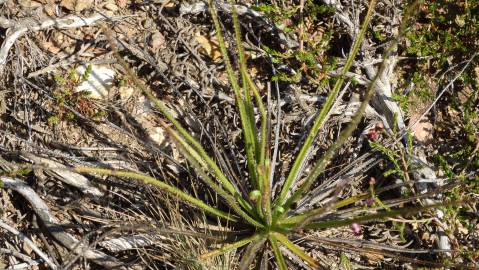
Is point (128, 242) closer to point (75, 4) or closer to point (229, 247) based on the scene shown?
point (229, 247)

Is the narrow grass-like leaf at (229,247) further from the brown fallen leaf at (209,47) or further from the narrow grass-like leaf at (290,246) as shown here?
the brown fallen leaf at (209,47)

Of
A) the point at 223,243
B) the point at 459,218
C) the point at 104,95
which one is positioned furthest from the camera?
the point at 104,95

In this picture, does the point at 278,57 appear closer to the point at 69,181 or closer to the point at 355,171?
the point at 355,171

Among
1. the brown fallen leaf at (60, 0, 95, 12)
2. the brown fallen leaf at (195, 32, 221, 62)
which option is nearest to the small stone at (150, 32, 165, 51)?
the brown fallen leaf at (195, 32, 221, 62)

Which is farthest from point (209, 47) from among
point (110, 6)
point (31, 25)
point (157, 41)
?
point (31, 25)

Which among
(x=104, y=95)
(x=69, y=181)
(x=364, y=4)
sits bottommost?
(x=69, y=181)

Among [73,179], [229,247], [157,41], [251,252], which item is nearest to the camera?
[251,252]

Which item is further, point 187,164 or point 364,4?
point 364,4

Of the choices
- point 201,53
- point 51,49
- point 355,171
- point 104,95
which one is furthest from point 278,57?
point 51,49
